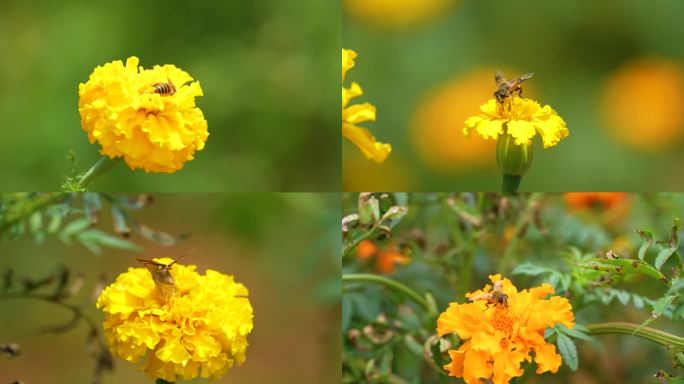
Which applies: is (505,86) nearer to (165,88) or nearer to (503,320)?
(503,320)

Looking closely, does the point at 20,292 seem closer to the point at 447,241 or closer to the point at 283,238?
the point at 283,238

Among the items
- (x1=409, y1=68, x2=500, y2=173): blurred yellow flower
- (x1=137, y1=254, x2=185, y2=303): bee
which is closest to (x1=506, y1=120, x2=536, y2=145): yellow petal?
(x1=409, y1=68, x2=500, y2=173): blurred yellow flower

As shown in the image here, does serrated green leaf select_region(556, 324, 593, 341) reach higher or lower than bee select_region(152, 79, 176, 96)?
lower

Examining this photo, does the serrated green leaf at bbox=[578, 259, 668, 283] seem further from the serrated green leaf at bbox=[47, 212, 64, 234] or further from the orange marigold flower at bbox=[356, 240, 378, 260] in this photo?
the serrated green leaf at bbox=[47, 212, 64, 234]

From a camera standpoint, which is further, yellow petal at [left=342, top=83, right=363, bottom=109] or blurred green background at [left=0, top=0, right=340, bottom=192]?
blurred green background at [left=0, top=0, right=340, bottom=192]

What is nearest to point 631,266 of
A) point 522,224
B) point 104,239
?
point 522,224

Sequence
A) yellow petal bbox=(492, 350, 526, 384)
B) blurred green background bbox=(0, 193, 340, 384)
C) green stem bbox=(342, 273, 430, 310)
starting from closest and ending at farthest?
yellow petal bbox=(492, 350, 526, 384)
green stem bbox=(342, 273, 430, 310)
blurred green background bbox=(0, 193, 340, 384)

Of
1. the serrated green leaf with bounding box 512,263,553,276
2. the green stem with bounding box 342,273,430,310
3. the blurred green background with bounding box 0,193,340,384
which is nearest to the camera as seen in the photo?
the serrated green leaf with bounding box 512,263,553,276
